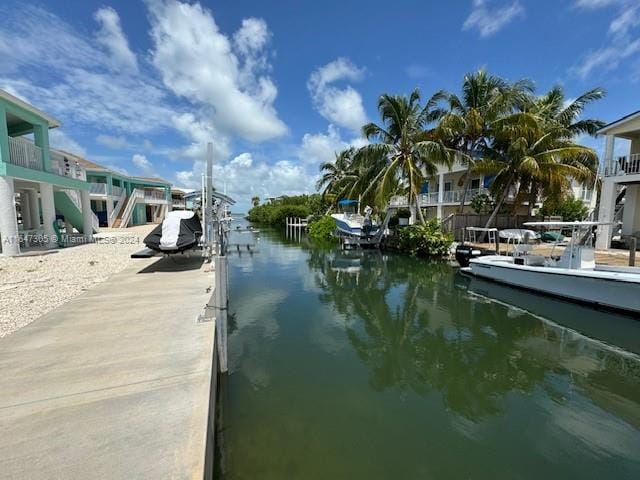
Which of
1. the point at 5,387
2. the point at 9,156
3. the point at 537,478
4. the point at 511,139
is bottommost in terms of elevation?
the point at 537,478

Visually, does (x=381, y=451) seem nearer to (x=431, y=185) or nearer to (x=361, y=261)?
(x=361, y=261)

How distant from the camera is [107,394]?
3115 mm

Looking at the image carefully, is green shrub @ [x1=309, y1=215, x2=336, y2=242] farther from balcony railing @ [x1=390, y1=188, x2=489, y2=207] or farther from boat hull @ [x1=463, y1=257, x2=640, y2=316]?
boat hull @ [x1=463, y1=257, x2=640, y2=316]

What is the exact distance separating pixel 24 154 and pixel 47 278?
8.25m

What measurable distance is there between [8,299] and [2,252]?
318 inches

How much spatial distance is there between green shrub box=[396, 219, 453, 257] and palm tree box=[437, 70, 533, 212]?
440 centimetres

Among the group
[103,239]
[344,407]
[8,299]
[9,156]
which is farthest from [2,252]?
[344,407]

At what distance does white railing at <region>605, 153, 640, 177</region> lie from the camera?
1523 cm

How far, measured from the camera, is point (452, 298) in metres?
10.6

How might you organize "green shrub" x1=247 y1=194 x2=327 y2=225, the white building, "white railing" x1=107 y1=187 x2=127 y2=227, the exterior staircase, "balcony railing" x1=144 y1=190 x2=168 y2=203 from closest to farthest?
the white building → the exterior staircase → "white railing" x1=107 y1=187 x2=127 y2=227 → "balcony railing" x1=144 y1=190 x2=168 y2=203 → "green shrub" x1=247 y1=194 x2=327 y2=225

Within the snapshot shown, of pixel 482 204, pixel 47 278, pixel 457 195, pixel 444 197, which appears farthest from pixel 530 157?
pixel 47 278

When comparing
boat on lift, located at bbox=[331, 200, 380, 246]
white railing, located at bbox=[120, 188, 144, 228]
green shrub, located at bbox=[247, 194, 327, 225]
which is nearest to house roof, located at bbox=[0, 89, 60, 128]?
white railing, located at bbox=[120, 188, 144, 228]

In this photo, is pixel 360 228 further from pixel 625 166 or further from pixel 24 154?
pixel 24 154

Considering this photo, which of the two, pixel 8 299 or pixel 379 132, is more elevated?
pixel 379 132
